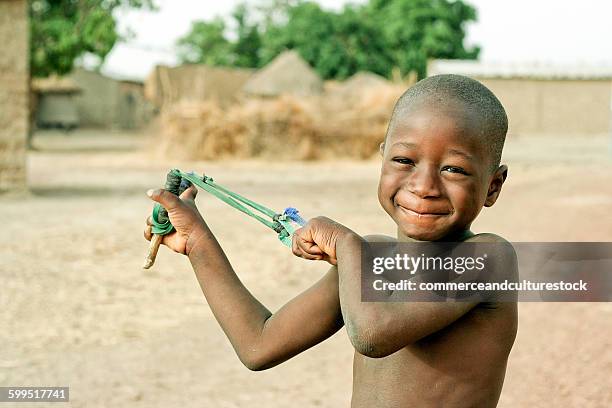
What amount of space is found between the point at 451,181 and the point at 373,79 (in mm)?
22474

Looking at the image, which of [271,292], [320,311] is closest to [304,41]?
[271,292]

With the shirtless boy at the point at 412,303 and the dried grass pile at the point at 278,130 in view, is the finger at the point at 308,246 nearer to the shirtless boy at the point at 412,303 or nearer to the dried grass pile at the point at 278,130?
the shirtless boy at the point at 412,303

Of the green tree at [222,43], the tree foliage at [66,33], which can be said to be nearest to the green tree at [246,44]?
the green tree at [222,43]

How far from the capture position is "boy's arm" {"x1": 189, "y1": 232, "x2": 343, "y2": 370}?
162 cm

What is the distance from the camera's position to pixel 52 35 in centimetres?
1647

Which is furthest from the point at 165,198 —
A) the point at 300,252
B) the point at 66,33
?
the point at 66,33

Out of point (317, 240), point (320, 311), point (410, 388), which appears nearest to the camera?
point (317, 240)

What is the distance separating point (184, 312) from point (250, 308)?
9.00 feet

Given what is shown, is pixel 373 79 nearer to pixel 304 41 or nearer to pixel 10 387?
pixel 304 41

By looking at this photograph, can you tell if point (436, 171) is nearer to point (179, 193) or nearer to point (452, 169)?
point (452, 169)

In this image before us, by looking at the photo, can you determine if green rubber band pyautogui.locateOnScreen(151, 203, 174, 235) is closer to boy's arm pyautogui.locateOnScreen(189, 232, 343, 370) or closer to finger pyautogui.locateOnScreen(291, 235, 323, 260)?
boy's arm pyautogui.locateOnScreen(189, 232, 343, 370)

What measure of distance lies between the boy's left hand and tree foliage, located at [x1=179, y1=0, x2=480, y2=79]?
3115cm

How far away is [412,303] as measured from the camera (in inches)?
52.2

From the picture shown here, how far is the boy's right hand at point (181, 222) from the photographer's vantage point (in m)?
1.63
